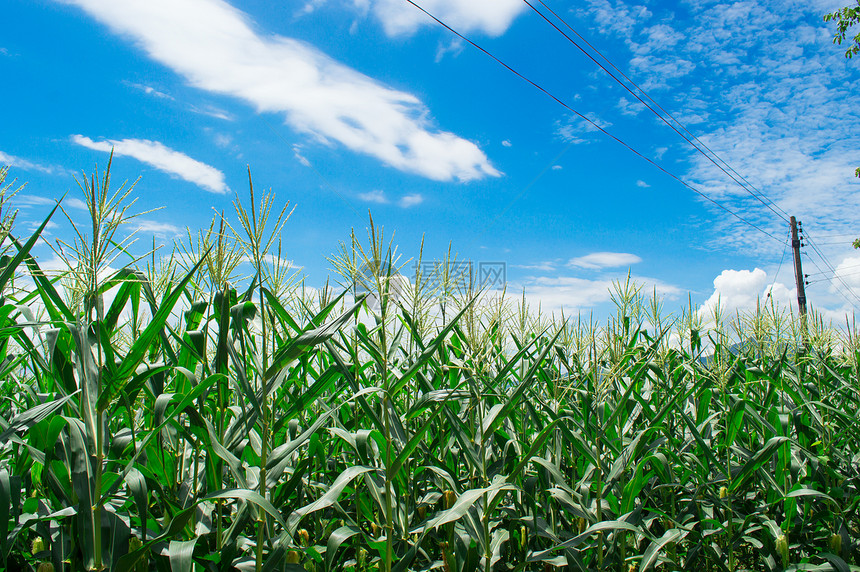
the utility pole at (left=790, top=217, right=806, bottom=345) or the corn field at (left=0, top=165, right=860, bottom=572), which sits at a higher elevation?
the utility pole at (left=790, top=217, right=806, bottom=345)

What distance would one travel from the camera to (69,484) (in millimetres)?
1571

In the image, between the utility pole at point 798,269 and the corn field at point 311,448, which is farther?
the utility pole at point 798,269

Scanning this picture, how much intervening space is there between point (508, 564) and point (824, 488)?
2.48m

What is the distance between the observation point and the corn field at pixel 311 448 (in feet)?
4.73

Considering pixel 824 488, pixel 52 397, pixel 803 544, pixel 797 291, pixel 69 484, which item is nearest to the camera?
pixel 69 484

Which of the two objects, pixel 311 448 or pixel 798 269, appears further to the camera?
pixel 798 269

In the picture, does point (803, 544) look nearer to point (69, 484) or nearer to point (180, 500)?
point (180, 500)

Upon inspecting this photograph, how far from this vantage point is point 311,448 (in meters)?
1.94

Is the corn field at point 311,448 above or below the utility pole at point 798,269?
below

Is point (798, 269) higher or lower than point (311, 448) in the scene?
higher

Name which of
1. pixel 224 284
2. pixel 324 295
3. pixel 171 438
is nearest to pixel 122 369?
pixel 224 284

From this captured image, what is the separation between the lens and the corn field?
1440mm

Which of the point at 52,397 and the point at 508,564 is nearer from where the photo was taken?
the point at 52,397

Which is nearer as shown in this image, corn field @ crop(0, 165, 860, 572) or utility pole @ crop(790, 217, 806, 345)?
corn field @ crop(0, 165, 860, 572)
